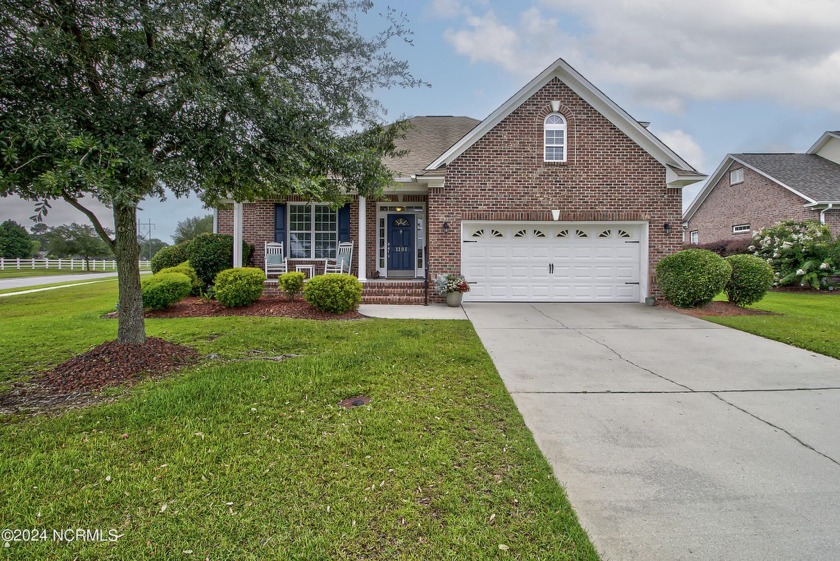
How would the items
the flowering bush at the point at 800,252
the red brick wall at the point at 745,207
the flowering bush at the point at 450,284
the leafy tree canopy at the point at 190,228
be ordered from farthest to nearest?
the leafy tree canopy at the point at 190,228, the red brick wall at the point at 745,207, the flowering bush at the point at 800,252, the flowering bush at the point at 450,284

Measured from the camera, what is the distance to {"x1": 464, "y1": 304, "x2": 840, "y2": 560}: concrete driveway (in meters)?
2.34

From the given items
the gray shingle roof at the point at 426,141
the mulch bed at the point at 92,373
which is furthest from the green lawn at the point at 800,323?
the mulch bed at the point at 92,373

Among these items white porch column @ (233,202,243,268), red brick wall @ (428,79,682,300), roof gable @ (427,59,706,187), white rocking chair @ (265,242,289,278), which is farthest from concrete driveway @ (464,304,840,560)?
white porch column @ (233,202,243,268)

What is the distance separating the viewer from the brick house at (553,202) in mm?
10797

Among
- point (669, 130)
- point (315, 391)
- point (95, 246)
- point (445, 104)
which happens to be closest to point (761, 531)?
point (315, 391)

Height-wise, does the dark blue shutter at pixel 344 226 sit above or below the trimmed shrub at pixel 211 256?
above

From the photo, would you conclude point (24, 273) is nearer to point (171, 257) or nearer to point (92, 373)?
point (171, 257)

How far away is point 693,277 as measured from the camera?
965cm

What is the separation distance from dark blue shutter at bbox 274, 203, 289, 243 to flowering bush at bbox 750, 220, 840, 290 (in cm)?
1798

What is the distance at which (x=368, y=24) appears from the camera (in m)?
5.80

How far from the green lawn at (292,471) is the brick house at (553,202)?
6.53m

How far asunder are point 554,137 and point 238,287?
889 cm

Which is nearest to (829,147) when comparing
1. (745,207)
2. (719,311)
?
(745,207)

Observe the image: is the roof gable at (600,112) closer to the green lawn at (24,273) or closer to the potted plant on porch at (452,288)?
the potted plant on porch at (452,288)
